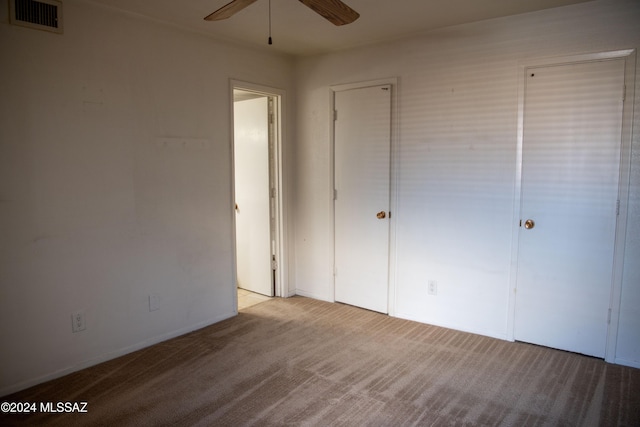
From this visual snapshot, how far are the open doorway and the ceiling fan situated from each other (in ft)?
6.39

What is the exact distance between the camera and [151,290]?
3.32 m

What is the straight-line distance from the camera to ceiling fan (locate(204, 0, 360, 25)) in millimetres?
2051

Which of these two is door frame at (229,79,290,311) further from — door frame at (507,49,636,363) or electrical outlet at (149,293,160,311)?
door frame at (507,49,636,363)

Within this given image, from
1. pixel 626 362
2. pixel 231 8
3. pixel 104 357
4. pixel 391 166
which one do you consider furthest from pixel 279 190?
pixel 626 362

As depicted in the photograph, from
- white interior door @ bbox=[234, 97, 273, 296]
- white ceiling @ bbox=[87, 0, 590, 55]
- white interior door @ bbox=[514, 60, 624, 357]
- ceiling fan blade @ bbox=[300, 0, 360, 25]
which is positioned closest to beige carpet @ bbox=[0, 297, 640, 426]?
white interior door @ bbox=[514, 60, 624, 357]

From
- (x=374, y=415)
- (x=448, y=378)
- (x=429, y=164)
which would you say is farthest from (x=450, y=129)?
(x=374, y=415)

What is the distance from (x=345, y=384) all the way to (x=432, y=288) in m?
1.31

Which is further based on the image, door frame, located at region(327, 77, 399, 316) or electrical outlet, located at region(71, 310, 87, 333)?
door frame, located at region(327, 77, 399, 316)

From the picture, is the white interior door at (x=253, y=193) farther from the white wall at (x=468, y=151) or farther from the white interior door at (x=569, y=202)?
the white interior door at (x=569, y=202)

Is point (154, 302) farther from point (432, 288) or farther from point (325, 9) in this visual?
point (325, 9)

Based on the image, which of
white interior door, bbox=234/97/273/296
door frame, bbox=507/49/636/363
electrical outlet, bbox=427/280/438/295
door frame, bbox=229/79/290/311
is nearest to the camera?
door frame, bbox=507/49/636/363

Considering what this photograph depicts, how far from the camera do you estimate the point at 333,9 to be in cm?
213

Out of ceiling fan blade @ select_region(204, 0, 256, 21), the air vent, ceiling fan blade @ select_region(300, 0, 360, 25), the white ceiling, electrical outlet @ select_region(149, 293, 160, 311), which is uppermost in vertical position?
the white ceiling

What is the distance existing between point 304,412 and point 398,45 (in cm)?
288
